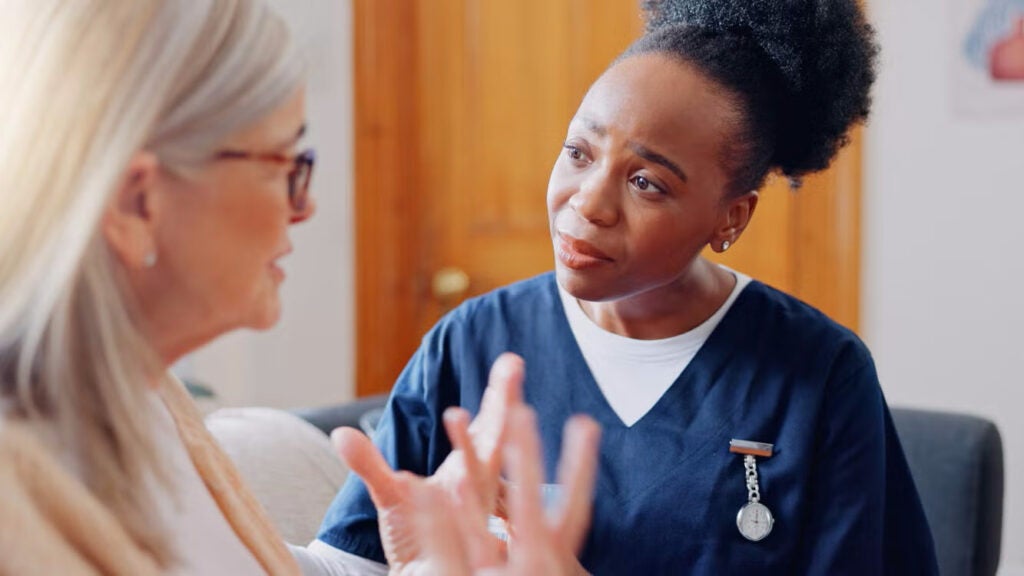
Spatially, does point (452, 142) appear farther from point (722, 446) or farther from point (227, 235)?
point (227, 235)

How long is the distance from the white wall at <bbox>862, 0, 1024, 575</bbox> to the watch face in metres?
1.67

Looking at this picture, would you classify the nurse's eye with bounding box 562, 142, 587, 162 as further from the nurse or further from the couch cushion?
the couch cushion

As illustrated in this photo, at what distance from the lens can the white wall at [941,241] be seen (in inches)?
111

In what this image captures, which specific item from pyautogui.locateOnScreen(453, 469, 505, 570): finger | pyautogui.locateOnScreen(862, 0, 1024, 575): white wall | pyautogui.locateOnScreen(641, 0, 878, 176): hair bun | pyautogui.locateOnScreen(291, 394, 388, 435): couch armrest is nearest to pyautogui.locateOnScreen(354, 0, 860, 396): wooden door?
pyautogui.locateOnScreen(862, 0, 1024, 575): white wall

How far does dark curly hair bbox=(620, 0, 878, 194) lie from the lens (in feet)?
4.58

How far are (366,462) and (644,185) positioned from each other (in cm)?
52

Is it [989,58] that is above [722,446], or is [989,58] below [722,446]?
above

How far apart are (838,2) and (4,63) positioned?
1.01m

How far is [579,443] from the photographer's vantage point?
0.81 metres

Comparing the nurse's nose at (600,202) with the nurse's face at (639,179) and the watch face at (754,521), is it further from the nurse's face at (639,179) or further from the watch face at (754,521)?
the watch face at (754,521)

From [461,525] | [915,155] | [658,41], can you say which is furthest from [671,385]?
[915,155]

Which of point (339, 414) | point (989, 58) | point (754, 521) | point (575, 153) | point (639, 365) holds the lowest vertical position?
point (339, 414)

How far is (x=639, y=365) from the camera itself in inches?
57.4

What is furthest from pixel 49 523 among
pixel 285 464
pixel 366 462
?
pixel 285 464
